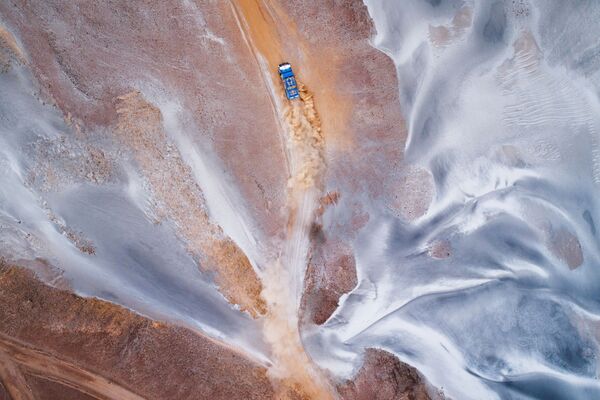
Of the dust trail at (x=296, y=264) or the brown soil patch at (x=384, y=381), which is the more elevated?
the dust trail at (x=296, y=264)

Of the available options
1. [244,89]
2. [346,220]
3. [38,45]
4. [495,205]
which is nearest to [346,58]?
[244,89]

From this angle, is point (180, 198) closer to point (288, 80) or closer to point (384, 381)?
point (288, 80)

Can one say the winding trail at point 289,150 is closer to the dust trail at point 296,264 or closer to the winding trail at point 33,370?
the dust trail at point 296,264

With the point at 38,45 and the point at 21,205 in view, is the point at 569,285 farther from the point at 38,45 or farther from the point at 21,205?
the point at 38,45

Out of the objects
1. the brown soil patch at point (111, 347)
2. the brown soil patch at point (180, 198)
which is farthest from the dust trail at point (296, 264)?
the brown soil patch at point (111, 347)

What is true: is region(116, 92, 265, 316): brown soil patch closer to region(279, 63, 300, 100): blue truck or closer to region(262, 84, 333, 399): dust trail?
region(262, 84, 333, 399): dust trail
